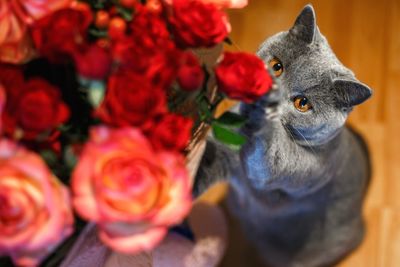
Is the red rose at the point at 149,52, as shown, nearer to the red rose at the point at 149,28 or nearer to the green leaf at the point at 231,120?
the red rose at the point at 149,28

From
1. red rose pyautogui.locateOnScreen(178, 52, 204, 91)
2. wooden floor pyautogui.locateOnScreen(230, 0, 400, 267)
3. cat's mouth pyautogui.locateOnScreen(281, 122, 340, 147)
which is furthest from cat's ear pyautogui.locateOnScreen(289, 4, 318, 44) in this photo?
wooden floor pyautogui.locateOnScreen(230, 0, 400, 267)

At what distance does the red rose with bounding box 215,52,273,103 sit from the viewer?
1.70 feet

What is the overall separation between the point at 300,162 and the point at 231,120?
0.23 m

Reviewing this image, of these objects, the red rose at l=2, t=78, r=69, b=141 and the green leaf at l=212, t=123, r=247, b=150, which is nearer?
the red rose at l=2, t=78, r=69, b=141

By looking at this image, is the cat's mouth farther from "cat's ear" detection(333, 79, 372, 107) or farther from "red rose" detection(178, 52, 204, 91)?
"red rose" detection(178, 52, 204, 91)

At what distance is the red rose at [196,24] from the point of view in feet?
1.68

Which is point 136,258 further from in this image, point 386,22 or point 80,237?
point 386,22

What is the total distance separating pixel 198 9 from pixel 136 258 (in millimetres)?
418

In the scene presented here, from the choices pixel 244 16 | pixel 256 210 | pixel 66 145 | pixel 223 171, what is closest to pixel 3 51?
pixel 66 145

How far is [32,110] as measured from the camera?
45cm

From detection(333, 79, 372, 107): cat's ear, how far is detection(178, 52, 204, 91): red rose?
28 centimetres

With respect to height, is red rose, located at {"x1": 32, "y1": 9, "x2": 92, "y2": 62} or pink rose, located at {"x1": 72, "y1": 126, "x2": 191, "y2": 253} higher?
red rose, located at {"x1": 32, "y1": 9, "x2": 92, "y2": 62}

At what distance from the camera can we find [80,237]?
627 mm

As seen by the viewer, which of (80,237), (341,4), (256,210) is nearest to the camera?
(80,237)
